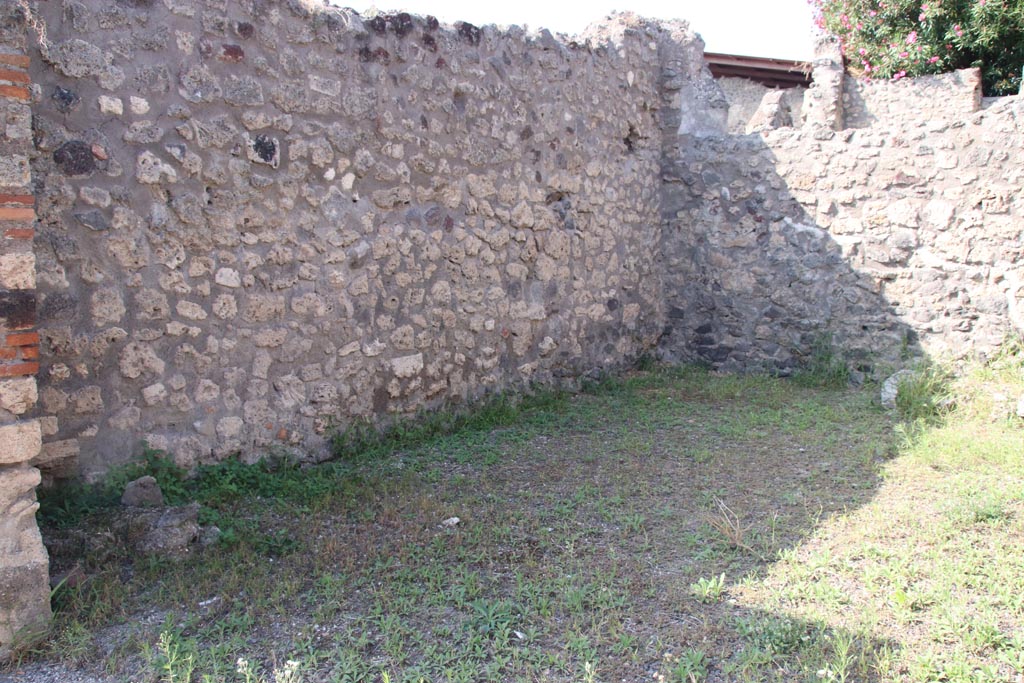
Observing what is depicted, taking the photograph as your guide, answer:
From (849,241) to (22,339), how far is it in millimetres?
6084

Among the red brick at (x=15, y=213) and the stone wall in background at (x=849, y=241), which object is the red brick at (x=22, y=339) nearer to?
the red brick at (x=15, y=213)

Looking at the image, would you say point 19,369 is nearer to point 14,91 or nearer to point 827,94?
point 14,91

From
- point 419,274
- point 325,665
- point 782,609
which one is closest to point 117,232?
point 419,274

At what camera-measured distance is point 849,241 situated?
22.4 ft

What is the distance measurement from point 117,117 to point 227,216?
0.68 meters

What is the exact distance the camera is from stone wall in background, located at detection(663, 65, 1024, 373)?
624 centimetres

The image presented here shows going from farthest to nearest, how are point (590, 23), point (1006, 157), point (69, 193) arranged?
point (590, 23), point (1006, 157), point (69, 193)

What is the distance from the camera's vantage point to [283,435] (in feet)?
14.9

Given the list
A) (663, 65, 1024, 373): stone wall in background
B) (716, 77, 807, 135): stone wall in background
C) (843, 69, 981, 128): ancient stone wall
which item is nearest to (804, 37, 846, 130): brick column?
(843, 69, 981, 128): ancient stone wall

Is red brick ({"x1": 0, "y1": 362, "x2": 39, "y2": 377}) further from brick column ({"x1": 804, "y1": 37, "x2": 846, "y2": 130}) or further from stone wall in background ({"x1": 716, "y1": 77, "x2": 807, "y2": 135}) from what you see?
stone wall in background ({"x1": 716, "y1": 77, "x2": 807, "y2": 135})

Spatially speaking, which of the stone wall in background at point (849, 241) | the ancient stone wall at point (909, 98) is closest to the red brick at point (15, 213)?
the stone wall in background at point (849, 241)

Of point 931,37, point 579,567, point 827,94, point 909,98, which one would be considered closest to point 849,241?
point 579,567

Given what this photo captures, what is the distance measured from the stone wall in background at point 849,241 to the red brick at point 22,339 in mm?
5878

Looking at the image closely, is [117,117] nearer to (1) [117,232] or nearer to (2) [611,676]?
(1) [117,232]
